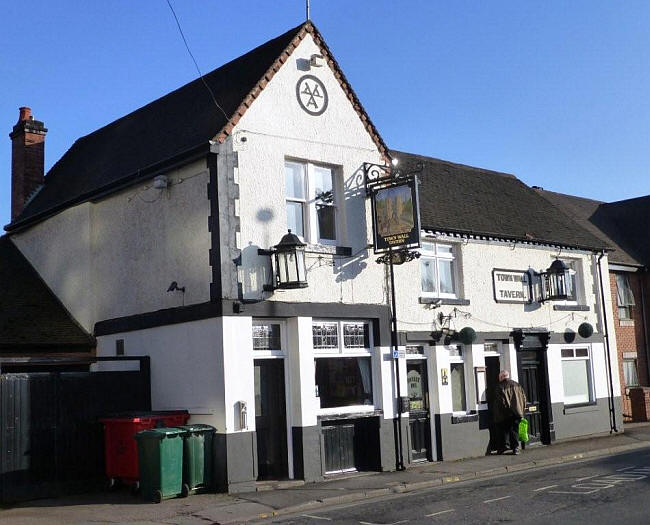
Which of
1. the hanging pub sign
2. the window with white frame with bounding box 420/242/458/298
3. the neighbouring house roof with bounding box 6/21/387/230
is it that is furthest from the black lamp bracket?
the neighbouring house roof with bounding box 6/21/387/230

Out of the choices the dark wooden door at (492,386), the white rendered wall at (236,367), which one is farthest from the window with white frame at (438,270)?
the white rendered wall at (236,367)

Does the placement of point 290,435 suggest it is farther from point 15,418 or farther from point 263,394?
point 15,418

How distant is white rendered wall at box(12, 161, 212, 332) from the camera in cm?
1461

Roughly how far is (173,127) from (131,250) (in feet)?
8.87

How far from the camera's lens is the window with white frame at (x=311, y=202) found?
15.5m

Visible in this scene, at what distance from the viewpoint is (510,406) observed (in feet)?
58.7

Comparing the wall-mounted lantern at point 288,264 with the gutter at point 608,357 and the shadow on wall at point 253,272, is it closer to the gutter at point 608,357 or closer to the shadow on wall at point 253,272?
the shadow on wall at point 253,272

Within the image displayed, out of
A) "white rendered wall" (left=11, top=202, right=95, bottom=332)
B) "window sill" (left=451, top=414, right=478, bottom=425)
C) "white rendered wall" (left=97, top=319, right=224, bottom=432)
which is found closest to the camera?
"white rendered wall" (left=97, top=319, right=224, bottom=432)

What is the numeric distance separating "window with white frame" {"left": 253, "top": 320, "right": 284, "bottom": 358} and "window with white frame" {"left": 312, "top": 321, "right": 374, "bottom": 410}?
73 centimetres

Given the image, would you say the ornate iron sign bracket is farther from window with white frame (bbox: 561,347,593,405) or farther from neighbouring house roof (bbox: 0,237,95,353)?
window with white frame (bbox: 561,347,593,405)

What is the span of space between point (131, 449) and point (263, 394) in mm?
2521

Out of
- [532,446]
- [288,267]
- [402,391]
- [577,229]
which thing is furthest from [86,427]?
[577,229]

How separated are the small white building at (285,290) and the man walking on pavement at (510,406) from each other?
1.64ft

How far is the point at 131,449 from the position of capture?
13.5m
